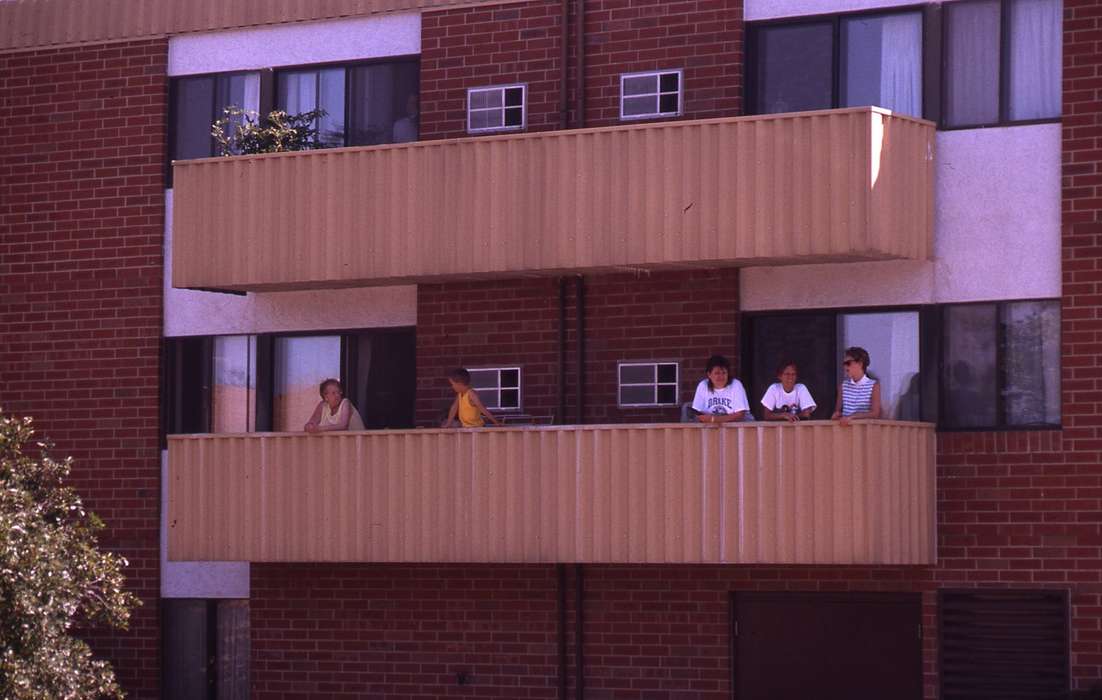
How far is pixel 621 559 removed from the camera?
22250 millimetres

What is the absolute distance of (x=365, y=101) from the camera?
25.6m

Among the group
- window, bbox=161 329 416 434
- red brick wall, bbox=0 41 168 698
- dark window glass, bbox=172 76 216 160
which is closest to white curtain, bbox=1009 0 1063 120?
window, bbox=161 329 416 434

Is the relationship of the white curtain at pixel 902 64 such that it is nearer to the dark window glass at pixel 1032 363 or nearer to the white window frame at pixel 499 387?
the dark window glass at pixel 1032 363

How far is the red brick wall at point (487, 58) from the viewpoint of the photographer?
966 inches

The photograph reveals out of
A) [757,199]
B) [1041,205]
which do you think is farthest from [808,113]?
[1041,205]

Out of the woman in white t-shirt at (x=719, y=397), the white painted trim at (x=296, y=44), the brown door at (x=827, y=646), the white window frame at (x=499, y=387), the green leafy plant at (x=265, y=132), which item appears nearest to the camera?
Result: the woman in white t-shirt at (x=719, y=397)

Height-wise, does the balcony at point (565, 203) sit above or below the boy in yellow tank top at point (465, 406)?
above

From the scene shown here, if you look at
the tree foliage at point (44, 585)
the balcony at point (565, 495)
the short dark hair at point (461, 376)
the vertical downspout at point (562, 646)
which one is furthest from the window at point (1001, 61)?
the tree foliage at point (44, 585)

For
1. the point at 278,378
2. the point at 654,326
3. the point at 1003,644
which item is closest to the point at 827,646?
the point at 1003,644

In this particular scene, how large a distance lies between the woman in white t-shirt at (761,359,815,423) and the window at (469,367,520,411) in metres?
3.16

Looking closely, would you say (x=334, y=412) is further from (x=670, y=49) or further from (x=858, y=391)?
(x=858, y=391)

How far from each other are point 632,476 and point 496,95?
491cm

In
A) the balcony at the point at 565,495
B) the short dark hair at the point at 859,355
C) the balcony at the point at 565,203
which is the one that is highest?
the balcony at the point at 565,203

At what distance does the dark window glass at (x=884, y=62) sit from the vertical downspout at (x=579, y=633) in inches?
219
